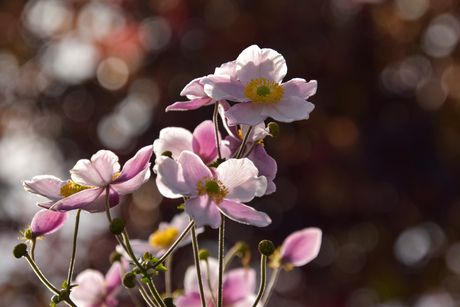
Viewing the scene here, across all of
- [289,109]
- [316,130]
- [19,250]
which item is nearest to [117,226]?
[19,250]

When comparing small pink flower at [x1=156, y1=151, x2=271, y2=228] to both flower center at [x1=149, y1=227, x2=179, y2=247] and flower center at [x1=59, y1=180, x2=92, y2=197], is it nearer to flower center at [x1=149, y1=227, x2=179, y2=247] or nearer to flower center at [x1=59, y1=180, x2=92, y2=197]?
flower center at [x1=59, y1=180, x2=92, y2=197]

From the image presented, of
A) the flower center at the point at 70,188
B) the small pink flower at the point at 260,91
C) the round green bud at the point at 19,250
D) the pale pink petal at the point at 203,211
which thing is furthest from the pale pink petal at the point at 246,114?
the round green bud at the point at 19,250

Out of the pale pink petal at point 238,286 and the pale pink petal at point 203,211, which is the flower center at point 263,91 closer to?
the pale pink petal at point 203,211

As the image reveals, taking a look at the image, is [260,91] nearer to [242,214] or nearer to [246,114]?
[246,114]

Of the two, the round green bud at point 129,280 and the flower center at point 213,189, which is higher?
the flower center at point 213,189

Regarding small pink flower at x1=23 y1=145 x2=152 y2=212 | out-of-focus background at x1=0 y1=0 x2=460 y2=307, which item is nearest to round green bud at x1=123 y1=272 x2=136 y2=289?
small pink flower at x1=23 y1=145 x2=152 y2=212

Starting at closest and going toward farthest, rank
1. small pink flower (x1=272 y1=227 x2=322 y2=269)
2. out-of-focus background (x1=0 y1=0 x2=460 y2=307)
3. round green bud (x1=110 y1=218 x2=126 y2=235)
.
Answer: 1. round green bud (x1=110 y1=218 x2=126 y2=235)
2. small pink flower (x1=272 y1=227 x2=322 y2=269)
3. out-of-focus background (x1=0 y1=0 x2=460 y2=307)

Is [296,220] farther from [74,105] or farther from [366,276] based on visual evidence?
[74,105]
